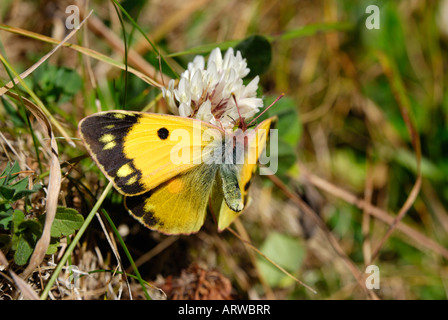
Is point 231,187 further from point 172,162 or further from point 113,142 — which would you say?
point 113,142

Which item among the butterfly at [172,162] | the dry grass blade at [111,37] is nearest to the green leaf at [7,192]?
the butterfly at [172,162]

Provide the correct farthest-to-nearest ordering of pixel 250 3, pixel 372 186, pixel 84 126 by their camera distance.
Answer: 1. pixel 250 3
2. pixel 372 186
3. pixel 84 126

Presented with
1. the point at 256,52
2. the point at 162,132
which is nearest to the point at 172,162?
Answer: the point at 162,132

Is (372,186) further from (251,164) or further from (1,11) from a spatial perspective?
(1,11)

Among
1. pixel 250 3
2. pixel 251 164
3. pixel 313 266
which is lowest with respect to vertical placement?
pixel 313 266

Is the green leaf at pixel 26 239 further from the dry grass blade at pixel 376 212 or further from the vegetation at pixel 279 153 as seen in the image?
the dry grass blade at pixel 376 212
